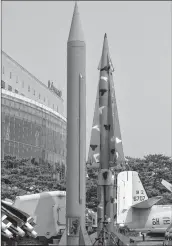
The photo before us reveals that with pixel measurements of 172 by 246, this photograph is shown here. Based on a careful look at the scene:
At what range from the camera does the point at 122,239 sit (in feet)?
73.4

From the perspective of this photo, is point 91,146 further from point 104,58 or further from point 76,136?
point 104,58

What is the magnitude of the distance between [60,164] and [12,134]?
434 inches

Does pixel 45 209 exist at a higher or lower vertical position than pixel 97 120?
lower

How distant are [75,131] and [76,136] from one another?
0.68 ft

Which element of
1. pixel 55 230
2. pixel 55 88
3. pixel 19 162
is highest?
pixel 55 88

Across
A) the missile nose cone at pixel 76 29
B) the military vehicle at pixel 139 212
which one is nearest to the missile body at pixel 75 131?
the missile nose cone at pixel 76 29

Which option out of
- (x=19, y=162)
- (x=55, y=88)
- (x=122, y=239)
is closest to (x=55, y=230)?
(x=122, y=239)

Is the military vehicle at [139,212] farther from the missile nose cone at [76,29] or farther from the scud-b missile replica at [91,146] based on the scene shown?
the missile nose cone at [76,29]

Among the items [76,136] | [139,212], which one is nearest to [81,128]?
[76,136]

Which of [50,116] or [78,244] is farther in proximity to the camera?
[50,116]

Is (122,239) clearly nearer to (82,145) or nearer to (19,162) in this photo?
(82,145)

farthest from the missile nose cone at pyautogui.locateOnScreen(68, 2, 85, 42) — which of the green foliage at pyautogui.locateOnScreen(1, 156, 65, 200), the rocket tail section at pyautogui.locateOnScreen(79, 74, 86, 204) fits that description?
the green foliage at pyautogui.locateOnScreen(1, 156, 65, 200)

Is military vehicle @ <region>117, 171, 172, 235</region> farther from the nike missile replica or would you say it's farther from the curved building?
the nike missile replica

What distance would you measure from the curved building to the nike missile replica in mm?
21362
